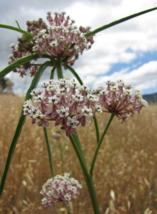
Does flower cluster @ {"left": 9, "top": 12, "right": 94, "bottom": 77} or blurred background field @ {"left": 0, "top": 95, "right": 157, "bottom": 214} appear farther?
blurred background field @ {"left": 0, "top": 95, "right": 157, "bottom": 214}

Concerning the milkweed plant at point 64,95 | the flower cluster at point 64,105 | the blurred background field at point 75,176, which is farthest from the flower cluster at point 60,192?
the blurred background field at point 75,176

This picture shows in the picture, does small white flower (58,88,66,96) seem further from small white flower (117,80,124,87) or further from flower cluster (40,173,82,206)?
flower cluster (40,173,82,206)

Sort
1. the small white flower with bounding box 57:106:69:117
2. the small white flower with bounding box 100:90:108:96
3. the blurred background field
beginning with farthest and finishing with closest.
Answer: the blurred background field
the small white flower with bounding box 100:90:108:96
the small white flower with bounding box 57:106:69:117

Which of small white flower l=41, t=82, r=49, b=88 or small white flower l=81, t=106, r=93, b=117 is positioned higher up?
small white flower l=41, t=82, r=49, b=88

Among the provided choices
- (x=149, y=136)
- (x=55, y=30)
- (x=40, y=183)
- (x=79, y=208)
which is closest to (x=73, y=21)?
(x=55, y=30)

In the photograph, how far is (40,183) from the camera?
7.06 feet

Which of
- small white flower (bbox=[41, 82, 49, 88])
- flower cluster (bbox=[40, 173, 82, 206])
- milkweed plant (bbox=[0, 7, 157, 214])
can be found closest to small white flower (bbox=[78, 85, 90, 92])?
milkweed plant (bbox=[0, 7, 157, 214])

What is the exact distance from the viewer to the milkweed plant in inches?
24.8

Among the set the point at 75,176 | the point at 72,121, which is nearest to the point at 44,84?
the point at 72,121

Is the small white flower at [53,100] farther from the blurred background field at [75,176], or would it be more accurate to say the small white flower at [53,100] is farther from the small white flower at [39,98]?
the blurred background field at [75,176]

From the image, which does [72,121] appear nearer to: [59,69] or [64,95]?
[64,95]

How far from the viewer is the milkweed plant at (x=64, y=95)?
Answer: 629 mm

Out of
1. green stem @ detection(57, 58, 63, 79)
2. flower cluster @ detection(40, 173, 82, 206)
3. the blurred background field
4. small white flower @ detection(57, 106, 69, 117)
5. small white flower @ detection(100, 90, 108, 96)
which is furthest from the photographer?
the blurred background field

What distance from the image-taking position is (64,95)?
626 millimetres
